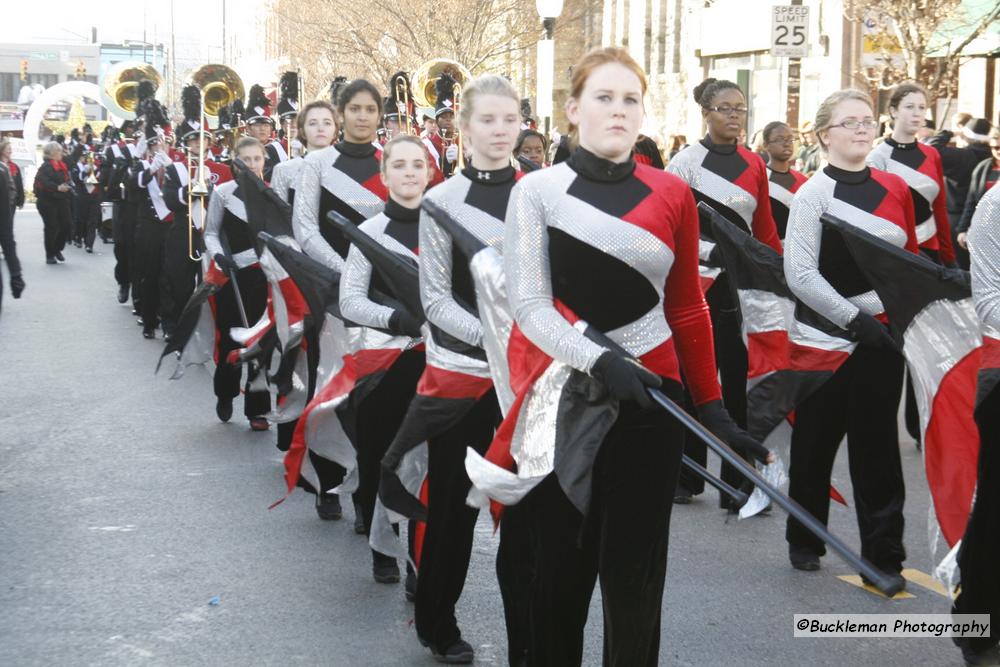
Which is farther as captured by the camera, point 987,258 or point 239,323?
point 239,323

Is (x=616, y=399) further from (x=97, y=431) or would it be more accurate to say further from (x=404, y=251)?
(x=97, y=431)

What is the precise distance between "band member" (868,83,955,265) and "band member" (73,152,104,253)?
75.9ft

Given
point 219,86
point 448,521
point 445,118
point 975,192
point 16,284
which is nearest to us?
Result: point 448,521

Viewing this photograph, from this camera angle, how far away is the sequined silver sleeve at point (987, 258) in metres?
4.85

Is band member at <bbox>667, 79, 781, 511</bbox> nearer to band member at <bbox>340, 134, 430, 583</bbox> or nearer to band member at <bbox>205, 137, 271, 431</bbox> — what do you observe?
band member at <bbox>340, 134, 430, 583</bbox>

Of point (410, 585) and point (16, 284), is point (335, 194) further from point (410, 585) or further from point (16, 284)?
point (16, 284)

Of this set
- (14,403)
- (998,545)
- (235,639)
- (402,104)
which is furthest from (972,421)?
(402,104)

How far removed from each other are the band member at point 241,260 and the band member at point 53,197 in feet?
53.2

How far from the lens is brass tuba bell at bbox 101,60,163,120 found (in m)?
22.3

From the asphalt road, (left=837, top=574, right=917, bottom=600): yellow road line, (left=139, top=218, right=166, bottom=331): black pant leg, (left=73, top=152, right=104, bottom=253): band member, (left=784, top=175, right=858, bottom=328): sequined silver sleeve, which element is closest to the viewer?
the asphalt road

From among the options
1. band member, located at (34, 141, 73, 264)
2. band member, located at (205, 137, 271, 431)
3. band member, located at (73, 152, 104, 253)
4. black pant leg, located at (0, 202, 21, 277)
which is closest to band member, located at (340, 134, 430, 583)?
band member, located at (205, 137, 271, 431)

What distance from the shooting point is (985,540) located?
5074mm

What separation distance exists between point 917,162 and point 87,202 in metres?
25.8

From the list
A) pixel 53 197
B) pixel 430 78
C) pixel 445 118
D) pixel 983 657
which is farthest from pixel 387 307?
pixel 53 197
